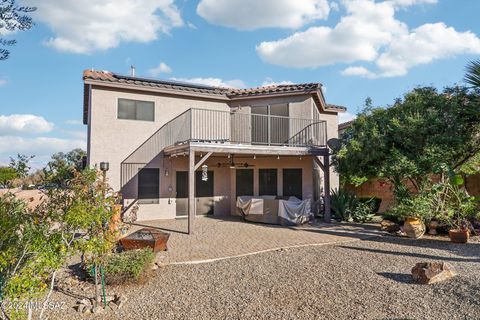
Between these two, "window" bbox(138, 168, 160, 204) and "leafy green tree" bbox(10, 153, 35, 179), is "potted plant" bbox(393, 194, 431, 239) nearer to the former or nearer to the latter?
"window" bbox(138, 168, 160, 204)

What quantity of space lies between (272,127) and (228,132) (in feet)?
7.29

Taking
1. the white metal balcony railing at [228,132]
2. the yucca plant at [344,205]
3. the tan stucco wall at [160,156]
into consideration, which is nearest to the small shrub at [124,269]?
the tan stucco wall at [160,156]

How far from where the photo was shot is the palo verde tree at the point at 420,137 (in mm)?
10961

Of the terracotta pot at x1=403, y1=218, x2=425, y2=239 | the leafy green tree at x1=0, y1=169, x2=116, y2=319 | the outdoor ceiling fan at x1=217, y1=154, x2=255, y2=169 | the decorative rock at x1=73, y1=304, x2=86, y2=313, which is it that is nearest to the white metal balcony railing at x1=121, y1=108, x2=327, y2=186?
the outdoor ceiling fan at x1=217, y1=154, x2=255, y2=169

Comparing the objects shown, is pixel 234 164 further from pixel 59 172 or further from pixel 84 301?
pixel 59 172

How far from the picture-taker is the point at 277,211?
13.2 metres

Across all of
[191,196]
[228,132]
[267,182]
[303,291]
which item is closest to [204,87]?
[228,132]

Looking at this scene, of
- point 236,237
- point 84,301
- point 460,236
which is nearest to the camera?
point 84,301

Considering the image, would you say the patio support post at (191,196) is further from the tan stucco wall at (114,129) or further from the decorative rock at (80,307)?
the decorative rock at (80,307)

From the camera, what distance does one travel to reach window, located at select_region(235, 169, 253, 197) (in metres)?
16.5

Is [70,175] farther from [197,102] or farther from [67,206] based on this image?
[197,102]

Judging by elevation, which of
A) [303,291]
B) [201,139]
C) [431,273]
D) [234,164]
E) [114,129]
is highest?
[114,129]

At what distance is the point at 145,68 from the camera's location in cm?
1805

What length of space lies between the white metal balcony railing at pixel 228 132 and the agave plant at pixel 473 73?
235 inches
